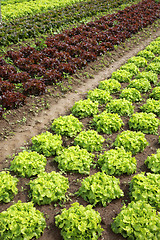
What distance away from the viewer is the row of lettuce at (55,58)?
29.2 feet

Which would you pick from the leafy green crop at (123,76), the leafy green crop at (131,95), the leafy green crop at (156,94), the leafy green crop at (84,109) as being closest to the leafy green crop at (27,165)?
the leafy green crop at (84,109)

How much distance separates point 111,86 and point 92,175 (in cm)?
497

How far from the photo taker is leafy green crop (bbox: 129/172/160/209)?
5.04 meters

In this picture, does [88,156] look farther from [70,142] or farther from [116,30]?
[116,30]

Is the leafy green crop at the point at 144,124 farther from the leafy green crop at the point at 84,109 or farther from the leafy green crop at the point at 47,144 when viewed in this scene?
the leafy green crop at the point at 47,144

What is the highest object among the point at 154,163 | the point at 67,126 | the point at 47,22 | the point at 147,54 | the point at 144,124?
the point at 47,22

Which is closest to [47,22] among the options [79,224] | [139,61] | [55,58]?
[55,58]

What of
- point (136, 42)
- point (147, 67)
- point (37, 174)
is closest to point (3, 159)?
point (37, 174)

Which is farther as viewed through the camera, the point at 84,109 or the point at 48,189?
the point at 84,109

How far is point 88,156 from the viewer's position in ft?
20.0

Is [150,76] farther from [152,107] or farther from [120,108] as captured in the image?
[120,108]

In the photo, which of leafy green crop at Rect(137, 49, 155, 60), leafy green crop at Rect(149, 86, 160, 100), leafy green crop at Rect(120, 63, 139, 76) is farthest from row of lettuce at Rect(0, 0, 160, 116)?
leafy green crop at Rect(149, 86, 160, 100)

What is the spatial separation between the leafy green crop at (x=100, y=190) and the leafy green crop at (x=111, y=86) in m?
4.88

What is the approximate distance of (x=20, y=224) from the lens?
14.4 ft
